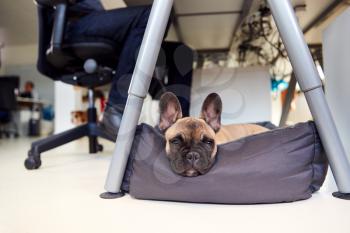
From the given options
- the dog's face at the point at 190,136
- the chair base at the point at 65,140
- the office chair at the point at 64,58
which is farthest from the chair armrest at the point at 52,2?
the dog's face at the point at 190,136

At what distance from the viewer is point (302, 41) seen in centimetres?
65

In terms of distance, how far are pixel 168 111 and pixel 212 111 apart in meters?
0.13

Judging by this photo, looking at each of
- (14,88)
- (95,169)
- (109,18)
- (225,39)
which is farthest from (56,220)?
(14,88)

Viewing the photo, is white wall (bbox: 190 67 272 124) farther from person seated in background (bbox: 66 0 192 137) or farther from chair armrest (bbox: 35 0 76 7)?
chair armrest (bbox: 35 0 76 7)

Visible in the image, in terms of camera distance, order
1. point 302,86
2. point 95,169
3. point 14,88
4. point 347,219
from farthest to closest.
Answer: point 14,88 → point 95,169 → point 302,86 → point 347,219

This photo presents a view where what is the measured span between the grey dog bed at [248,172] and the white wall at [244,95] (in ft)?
4.17

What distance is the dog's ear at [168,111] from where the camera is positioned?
0.82m

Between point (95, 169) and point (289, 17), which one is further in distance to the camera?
point (95, 169)

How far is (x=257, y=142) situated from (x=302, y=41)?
0.85 ft

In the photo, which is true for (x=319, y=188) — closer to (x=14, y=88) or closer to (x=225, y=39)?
(x=225, y=39)

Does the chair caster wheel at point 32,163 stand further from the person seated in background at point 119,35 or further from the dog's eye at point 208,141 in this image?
the dog's eye at point 208,141

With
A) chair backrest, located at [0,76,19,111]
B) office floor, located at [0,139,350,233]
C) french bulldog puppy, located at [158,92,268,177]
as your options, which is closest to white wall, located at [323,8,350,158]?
office floor, located at [0,139,350,233]

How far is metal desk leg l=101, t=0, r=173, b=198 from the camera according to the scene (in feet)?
2.31

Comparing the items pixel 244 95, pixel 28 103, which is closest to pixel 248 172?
pixel 244 95
